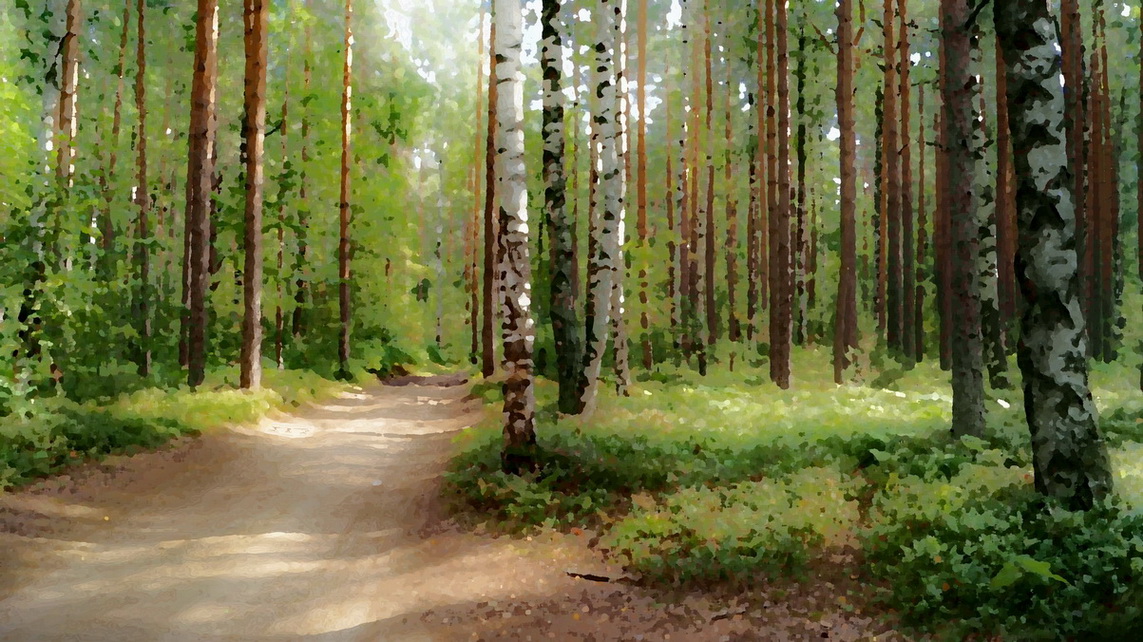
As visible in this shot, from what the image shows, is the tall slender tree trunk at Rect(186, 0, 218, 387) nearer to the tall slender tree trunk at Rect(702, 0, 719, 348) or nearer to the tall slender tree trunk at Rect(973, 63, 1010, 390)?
the tall slender tree trunk at Rect(973, 63, 1010, 390)

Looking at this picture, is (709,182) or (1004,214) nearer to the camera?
(1004,214)

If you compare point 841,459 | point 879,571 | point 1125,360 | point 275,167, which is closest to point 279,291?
point 275,167

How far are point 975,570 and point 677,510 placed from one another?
9.50 feet

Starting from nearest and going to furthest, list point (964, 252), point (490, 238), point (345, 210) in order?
point (964, 252), point (490, 238), point (345, 210)

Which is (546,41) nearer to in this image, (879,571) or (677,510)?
(677,510)

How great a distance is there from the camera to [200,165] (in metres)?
15.8

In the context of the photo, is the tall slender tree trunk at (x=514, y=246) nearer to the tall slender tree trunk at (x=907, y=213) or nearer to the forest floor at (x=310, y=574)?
the forest floor at (x=310, y=574)

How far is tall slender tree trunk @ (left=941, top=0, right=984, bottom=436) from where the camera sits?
10148mm

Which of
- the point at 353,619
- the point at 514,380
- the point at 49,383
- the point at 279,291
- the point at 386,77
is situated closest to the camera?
the point at 353,619

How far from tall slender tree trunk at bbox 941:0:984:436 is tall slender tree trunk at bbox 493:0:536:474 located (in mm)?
5819

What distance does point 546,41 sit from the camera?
10.6 meters

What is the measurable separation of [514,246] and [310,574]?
4.20 metres

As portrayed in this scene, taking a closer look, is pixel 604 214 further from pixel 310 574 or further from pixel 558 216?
pixel 310 574

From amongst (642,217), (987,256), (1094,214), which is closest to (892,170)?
(987,256)
